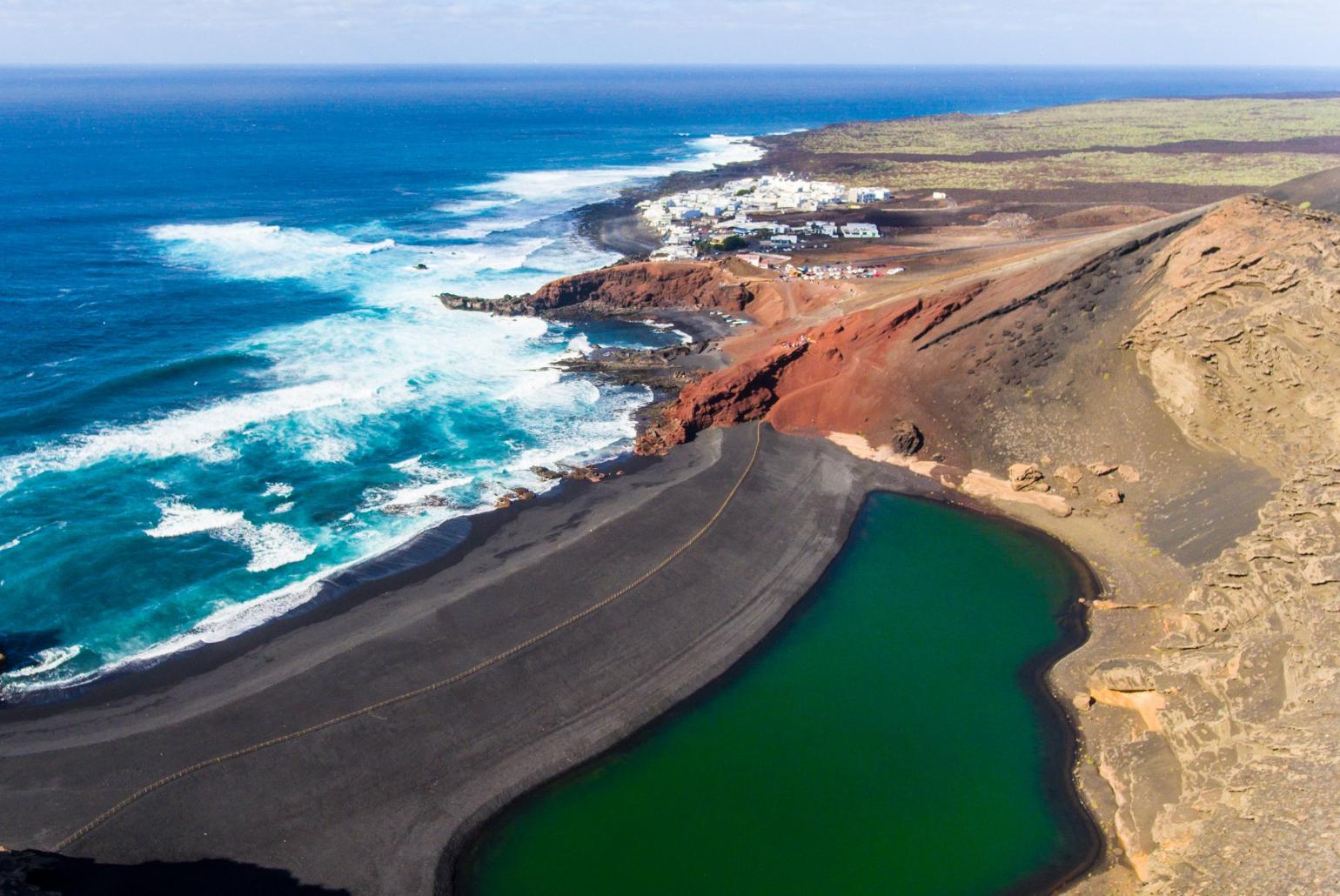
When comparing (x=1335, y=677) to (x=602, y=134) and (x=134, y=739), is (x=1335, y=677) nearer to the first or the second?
(x=134, y=739)

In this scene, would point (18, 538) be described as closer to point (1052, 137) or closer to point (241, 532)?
point (241, 532)

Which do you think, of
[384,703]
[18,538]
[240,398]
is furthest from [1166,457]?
[18,538]

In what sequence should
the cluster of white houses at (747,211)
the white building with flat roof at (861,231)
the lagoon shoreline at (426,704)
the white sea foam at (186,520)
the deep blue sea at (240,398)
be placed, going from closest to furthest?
the lagoon shoreline at (426,704) < the deep blue sea at (240,398) < the white sea foam at (186,520) < the cluster of white houses at (747,211) < the white building with flat roof at (861,231)

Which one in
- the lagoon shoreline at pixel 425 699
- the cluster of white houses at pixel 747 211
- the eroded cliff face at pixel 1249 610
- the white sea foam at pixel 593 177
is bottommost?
the white sea foam at pixel 593 177

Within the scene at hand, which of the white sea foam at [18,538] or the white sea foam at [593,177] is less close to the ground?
the white sea foam at [18,538]

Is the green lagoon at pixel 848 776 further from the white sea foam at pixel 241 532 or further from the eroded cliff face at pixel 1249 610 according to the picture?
the white sea foam at pixel 241 532

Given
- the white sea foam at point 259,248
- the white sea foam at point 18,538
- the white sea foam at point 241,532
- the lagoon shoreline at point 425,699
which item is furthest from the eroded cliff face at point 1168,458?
the white sea foam at point 259,248

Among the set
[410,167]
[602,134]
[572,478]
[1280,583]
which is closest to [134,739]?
[572,478]

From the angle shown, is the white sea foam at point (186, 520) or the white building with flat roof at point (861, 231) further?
the white building with flat roof at point (861, 231)
